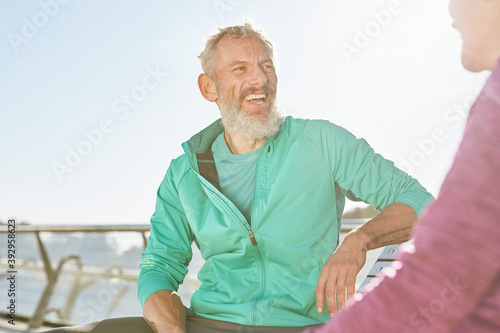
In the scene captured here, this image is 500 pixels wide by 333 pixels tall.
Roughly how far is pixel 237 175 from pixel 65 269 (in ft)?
13.5

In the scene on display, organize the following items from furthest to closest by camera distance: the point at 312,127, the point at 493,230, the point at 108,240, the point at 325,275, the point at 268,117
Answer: the point at 108,240, the point at 268,117, the point at 312,127, the point at 325,275, the point at 493,230

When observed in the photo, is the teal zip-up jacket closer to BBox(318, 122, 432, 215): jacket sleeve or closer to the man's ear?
BBox(318, 122, 432, 215): jacket sleeve

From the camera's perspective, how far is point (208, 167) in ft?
6.72

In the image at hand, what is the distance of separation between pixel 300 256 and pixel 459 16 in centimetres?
123

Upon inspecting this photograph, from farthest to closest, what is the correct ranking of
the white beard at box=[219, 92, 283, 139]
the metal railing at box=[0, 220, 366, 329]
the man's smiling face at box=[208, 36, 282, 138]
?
the metal railing at box=[0, 220, 366, 329] < the man's smiling face at box=[208, 36, 282, 138] < the white beard at box=[219, 92, 283, 139]

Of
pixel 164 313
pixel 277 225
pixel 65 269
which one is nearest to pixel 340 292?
pixel 277 225

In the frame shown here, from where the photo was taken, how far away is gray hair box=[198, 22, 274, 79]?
236 cm

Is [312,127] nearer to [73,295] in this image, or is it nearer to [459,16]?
Answer: [459,16]

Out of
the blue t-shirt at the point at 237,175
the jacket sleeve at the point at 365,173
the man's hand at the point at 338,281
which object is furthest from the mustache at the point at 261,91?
the man's hand at the point at 338,281

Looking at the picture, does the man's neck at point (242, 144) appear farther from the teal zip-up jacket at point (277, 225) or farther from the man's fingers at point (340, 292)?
the man's fingers at point (340, 292)

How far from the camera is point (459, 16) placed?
65 centimetres

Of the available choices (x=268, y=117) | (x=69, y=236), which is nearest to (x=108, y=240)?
(x=69, y=236)

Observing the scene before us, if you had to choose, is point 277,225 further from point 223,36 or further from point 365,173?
point 223,36

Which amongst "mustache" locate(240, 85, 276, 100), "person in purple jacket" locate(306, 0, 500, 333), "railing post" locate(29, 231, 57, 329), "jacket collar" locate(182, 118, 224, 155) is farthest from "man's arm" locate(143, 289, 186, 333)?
"railing post" locate(29, 231, 57, 329)
